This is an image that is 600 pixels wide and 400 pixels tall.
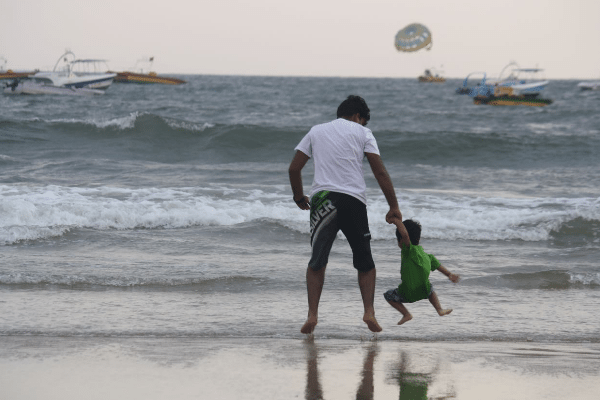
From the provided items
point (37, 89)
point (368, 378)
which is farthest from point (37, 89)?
point (368, 378)

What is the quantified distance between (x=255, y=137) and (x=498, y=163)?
7.25 m

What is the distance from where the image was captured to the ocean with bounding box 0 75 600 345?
195 inches

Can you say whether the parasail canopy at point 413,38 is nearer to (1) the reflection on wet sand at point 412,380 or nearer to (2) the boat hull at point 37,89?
(2) the boat hull at point 37,89

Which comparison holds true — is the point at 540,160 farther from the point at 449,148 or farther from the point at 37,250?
the point at 37,250

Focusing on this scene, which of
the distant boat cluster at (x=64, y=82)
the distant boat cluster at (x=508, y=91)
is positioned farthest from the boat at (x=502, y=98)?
the distant boat cluster at (x=64, y=82)

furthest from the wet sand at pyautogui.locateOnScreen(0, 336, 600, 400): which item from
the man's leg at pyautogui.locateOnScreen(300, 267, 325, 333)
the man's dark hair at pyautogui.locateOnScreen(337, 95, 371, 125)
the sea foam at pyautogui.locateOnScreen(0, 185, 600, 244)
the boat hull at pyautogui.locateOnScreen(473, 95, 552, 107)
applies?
the boat hull at pyautogui.locateOnScreen(473, 95, 552, 107)

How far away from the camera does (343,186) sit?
4359mm

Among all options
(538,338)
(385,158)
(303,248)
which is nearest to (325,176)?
(538,338)

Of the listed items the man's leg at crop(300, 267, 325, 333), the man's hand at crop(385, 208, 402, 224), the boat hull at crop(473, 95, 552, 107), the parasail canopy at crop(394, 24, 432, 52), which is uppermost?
the parasail canopy at crop(394, 24, 432, 52)

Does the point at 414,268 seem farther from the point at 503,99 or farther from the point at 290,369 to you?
the point at 503,99

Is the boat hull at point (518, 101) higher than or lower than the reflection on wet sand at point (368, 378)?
higher

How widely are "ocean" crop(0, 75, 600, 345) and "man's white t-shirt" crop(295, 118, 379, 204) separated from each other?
966mm

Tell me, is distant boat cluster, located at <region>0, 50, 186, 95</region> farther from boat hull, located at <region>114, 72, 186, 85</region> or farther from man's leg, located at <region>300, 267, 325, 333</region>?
man's leg, located at <region>300, 267, 325, 333</region>

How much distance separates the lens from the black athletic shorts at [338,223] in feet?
14.3
